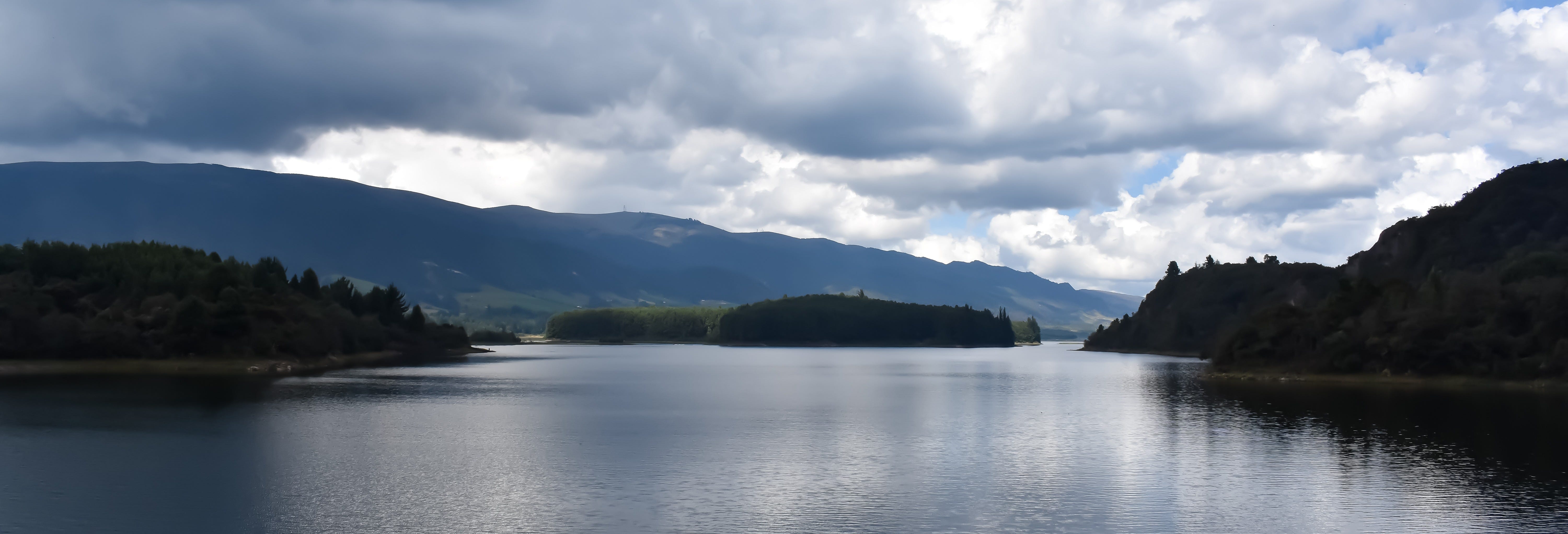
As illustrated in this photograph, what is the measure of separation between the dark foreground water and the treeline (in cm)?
5186

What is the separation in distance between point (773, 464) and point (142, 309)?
126539mm

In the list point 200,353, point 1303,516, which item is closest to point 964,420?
point 1303,516

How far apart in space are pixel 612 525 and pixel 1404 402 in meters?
75.9

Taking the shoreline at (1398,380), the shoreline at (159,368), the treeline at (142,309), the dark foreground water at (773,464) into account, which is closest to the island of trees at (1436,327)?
the shoreline at (1398,380)

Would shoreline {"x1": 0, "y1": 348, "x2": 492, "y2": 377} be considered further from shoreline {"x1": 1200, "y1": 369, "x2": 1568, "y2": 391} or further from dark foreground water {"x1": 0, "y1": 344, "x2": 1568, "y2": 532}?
shoreline {"x1": 1200, "y1": 369, "x2": 1568, "y2": 391}

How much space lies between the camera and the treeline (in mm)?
140000

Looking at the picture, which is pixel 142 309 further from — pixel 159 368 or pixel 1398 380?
pixel 1398 380

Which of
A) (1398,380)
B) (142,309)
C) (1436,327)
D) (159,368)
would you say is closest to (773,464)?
(1398,380)

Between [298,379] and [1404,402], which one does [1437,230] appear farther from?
[298,379]

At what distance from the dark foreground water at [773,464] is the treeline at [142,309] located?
51861 millimetres

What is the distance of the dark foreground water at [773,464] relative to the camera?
36.9m

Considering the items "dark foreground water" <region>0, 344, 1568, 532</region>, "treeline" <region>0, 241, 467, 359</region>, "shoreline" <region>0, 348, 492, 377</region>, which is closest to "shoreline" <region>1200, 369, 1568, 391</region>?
"dark foreground water" <region>0, 344, 1568, 532</region>

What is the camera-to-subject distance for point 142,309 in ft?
482

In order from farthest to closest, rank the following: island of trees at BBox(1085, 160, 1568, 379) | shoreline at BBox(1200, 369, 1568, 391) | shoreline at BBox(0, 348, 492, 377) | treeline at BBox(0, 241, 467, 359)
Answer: treeline at BBox(0, 241, 467, 359), shoreline at BBox(0, 348, 492, 377), island of trees at BBox(1085, 160, 1568, 379), shoreline at BBox(1200, 369, 1568, 391)
